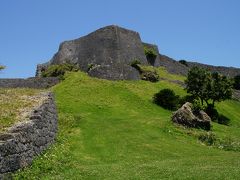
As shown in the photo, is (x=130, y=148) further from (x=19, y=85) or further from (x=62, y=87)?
(x=19, y=85)

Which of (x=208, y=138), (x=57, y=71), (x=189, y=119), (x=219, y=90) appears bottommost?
(x=208, y=138)

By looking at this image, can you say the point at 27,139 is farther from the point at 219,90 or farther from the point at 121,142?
the point at 219,90

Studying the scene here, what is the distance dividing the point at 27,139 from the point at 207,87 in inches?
1165

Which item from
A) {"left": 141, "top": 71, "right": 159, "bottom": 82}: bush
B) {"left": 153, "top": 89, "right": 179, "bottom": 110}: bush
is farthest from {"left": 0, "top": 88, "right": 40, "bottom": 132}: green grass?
{"left": 141, "top": 71, "right": 159, "bottom": 82}: bush

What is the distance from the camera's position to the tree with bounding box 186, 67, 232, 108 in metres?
49.2

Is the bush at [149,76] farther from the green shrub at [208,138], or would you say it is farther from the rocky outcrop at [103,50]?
the green shrub at [208,138]

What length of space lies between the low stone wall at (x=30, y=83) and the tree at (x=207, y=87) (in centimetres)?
1360

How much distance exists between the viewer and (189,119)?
36.5 metres

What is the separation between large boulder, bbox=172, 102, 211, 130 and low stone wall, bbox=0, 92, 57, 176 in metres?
10.5

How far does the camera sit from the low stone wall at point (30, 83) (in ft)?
163

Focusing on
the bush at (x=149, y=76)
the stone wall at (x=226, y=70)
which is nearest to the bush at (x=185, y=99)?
the bush at (x=149, y=76)

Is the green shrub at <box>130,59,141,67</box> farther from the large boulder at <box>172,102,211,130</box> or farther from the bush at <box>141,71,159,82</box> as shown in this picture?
the large boulder at <box>172,102,211,130</box>

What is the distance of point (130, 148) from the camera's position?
93.7 ft

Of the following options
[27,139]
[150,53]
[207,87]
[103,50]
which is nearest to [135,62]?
[103,50]
